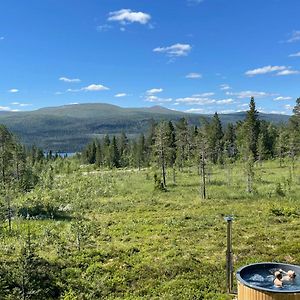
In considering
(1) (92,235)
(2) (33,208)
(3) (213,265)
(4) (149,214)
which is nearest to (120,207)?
(4) (149,214)

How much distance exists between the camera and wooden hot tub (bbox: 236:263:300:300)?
12.9 m

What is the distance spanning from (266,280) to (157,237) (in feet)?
69.1

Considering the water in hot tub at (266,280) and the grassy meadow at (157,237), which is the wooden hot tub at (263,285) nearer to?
the water in hot tub at (266,280)

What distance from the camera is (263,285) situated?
14469mm

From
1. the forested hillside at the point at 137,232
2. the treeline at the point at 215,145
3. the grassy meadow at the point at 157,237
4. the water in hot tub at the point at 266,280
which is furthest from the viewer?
the treeline at the point at 215,145

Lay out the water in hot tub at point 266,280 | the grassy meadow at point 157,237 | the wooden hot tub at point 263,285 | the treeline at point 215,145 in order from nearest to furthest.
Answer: the wooden hot tub at point 263,285, the water in hot tub at point 266,280, the grassy meadow at point 157,237, the treeline at point 215,145

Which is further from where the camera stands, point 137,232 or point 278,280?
point 137,232

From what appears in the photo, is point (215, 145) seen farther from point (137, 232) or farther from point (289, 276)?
point (289, 276)

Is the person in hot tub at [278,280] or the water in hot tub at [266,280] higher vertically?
the person in hot tub at [278,280]

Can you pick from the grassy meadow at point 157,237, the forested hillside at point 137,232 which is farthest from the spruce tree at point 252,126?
the grassy meadow at point 157,237

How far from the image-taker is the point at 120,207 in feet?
174

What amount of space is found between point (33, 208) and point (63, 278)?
92.1 feet

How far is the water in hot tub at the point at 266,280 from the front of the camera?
1414cm

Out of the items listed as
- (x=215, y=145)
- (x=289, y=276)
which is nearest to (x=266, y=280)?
(x=289, y=276)
